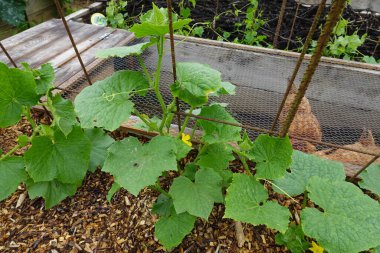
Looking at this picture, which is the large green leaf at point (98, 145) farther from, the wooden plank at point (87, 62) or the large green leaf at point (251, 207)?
the large green leaf at point (251, 207)

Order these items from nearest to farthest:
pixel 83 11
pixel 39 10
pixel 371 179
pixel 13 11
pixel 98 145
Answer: pixel 371 179 → pixel 98 145 → pixel 83 11 → pixel 13 11 → pixel 39 10

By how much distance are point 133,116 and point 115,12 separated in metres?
1.47

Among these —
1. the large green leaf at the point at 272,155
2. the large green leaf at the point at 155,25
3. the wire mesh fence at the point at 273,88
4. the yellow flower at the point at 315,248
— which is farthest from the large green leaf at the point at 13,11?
the yellow flower at the point at 315,248

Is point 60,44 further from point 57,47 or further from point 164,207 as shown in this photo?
point 164,207

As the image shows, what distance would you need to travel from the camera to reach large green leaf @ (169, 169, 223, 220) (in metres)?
1.00

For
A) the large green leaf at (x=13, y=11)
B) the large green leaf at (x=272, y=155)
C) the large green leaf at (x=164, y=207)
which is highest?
the large green leaf at (x=272, y=155)

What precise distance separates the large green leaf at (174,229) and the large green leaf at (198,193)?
0.29ft

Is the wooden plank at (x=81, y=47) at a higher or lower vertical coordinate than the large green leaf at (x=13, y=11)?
higher

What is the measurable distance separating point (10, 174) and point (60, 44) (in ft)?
4.10

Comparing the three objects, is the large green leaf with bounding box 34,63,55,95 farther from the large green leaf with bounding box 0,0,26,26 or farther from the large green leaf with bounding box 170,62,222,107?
the large green leaf with bounding box 0,0,26,26

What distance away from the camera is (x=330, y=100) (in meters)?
1.86

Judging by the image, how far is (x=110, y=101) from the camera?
945 millimetres

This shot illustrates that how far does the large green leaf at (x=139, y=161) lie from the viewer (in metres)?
0.86

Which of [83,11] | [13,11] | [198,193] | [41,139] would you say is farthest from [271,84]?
[13,11]
